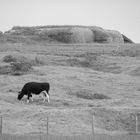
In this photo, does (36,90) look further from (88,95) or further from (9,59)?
(9,59)

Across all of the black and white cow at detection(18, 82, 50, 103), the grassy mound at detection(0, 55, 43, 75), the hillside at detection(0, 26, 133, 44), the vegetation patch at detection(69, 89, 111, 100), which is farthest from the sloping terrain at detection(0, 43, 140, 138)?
the hillside at detection(0, 26, 133, 44)

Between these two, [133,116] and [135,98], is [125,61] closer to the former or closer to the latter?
[135,98]

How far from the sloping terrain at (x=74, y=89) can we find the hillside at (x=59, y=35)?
7380 millimetres

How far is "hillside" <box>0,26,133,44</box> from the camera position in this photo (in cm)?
7872

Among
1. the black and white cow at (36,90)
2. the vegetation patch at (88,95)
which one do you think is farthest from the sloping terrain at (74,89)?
the black and white cow at (36,90)

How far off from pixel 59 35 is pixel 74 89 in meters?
41.8

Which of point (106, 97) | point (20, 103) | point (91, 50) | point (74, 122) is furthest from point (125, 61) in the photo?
point (74, 122)

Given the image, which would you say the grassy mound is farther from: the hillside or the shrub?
the hillside

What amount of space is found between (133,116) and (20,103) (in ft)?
26.9

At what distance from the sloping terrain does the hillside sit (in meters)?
7.38

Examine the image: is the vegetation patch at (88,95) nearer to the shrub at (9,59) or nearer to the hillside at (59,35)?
the shrub at (9,59)

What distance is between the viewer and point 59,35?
8144 centimetres

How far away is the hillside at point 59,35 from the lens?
258ft

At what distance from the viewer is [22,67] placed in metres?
47.8
